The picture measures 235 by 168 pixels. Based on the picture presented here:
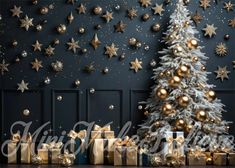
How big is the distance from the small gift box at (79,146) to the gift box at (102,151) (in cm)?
8

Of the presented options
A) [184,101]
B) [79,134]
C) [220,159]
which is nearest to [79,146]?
[79,134]

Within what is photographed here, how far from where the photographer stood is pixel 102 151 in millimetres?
5035

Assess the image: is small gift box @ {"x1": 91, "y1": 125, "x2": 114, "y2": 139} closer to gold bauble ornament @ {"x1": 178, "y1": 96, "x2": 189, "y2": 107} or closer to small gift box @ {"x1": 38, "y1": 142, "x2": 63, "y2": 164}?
small gift box @ {"x1": 38, "y1": 142, "x2": 63, "y2": 164}

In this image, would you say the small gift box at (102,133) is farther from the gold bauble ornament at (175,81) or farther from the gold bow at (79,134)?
the gold bauble ornament at (175,81)

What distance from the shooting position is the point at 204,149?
4957 millimetres

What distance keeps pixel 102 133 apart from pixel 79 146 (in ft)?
0.93

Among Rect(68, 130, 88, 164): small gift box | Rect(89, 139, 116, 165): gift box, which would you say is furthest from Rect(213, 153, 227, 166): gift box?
Rect(68, 130, 88, 164): small gift box

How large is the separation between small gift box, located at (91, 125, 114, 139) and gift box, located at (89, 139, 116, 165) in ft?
0.27

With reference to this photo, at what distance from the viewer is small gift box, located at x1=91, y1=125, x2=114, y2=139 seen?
201 inches

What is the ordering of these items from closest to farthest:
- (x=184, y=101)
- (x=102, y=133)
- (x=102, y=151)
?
(x=184, y=101) → (x=102, y=151) → (x=102, y=133)

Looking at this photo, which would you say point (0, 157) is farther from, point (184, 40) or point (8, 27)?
point (184, 40)

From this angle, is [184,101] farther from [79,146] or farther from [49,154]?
[49,154]

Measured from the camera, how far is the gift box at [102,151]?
501cm

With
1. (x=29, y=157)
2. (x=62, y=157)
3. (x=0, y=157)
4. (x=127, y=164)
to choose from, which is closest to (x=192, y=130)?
(x=127, y=164)
